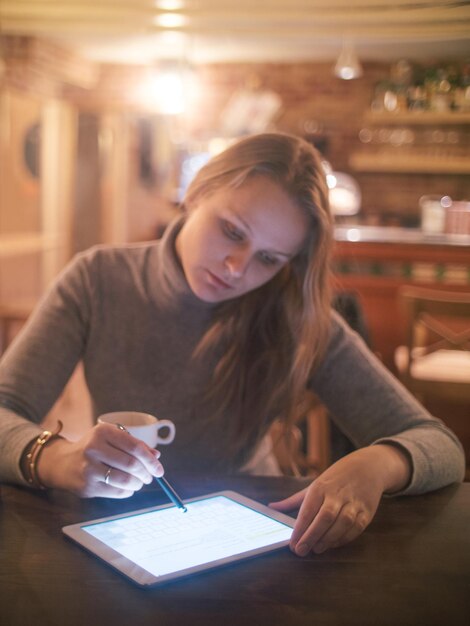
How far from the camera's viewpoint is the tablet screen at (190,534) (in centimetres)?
82

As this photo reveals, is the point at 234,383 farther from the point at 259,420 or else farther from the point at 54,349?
the point at 54,349

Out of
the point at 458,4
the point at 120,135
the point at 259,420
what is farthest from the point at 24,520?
the point at 120,135

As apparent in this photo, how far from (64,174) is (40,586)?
539 cm

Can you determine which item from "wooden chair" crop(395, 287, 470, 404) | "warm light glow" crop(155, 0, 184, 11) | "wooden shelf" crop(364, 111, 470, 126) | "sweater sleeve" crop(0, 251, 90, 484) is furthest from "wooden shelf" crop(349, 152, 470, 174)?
"sweater sleeve" crop(0, 251, 90, 484)

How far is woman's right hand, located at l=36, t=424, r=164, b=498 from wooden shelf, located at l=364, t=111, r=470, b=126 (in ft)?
18.0

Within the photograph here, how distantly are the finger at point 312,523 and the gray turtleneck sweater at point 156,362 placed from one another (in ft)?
1.23

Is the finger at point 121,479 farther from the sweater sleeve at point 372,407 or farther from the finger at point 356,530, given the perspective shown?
the sweater sleeve at point 372,407

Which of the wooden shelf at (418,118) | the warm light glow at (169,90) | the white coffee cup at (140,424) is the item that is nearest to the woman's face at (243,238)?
the white coffee cup at (140,424)

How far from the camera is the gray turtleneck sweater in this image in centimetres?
128

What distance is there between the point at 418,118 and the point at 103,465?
218 inches

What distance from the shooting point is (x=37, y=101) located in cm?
537

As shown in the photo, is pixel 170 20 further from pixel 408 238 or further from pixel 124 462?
pixel 124 462

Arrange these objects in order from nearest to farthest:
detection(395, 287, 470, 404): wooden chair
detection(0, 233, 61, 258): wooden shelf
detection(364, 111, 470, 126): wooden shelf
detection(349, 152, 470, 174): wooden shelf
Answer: detection(395, 287, 470, 404): wooden chair
detection(0, 233, 61, 258): wooden shelf
detection(364, 111, 470, 126): wooden shelf
detection(349, 152, 470, 174): wooden shelf

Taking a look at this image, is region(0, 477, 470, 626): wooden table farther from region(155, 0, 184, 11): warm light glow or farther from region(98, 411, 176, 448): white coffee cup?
region(155, 0, 184, 11): warm light glow
